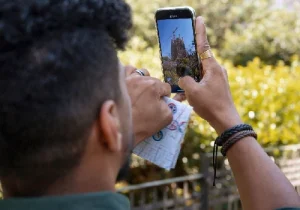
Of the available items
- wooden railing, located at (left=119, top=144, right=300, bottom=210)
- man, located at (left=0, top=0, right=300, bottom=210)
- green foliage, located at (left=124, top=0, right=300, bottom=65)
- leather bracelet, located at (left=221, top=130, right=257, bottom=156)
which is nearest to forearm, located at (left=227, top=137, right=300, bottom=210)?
leather bracelet, located at (left=221, top=130, right=257, bottom=156)

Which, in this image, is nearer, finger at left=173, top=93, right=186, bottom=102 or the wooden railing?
finger at left=173, top=93, right=186, bottom=102

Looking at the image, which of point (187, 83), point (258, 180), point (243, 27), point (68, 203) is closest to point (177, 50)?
point (187, 83)

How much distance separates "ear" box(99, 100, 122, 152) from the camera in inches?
41.5

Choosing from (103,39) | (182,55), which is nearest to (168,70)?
(182,55)

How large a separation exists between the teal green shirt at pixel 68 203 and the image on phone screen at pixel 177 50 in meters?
0.68

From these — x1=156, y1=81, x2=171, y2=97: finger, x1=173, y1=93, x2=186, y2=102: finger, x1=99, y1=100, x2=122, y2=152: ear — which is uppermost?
x1=99, y1=100, x2=122, y2=152: ear

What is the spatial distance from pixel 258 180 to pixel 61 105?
0.63 m

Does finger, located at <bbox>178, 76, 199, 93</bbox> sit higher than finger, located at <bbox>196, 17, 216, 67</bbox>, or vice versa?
finger, located at <bbox>196, 17, 216, 67</bbox>

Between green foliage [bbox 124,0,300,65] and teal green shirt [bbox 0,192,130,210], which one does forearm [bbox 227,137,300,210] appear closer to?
teal green shirt [bbox 0,192,130,210]

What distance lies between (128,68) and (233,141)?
36 cm

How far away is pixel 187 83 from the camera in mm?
1597

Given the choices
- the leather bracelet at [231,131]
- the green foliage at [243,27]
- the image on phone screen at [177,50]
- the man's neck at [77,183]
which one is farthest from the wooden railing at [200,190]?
the green foliage at [243,27]

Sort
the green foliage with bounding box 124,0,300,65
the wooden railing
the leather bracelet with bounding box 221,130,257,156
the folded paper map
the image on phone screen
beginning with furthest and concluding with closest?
the green foliage with bounding box 124,0,300,65
the wooden railing
the image on phone screen
the leather bracelet with bounding box 221,130,257,156
the folded paper map

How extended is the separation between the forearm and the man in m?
0.46
